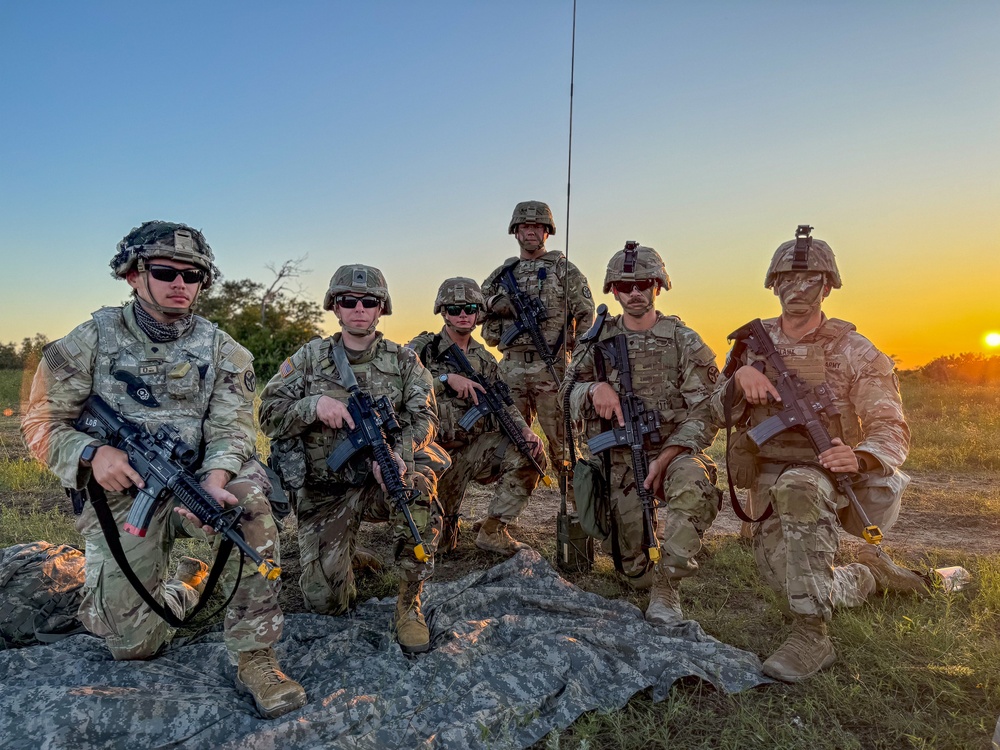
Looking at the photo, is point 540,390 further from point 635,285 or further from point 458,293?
point 635,285

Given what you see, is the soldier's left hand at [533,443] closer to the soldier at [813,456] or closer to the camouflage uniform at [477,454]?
the camouflage uniform at [477,454]

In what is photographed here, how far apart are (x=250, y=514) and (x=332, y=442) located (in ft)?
3.91

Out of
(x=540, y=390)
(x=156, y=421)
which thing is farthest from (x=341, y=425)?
(x=540, y=390)

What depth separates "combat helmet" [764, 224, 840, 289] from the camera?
4.79 m

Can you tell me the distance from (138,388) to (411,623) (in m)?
2.19

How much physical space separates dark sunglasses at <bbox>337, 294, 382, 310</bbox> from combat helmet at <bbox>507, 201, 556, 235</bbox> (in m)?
3.11

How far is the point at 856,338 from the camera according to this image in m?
4.82

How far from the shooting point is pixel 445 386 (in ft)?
22.1

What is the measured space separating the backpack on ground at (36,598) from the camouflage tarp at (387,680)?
31cm

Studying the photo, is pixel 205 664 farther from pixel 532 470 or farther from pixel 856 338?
pixel 856 338

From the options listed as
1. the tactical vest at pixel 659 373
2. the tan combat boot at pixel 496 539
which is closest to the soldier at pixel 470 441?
the tan combat boot at pixel 496 539

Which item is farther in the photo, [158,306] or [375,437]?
[375,437]

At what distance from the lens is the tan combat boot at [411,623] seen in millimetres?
4398

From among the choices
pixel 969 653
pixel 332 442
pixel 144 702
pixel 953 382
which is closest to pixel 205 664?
pixel 144 702
